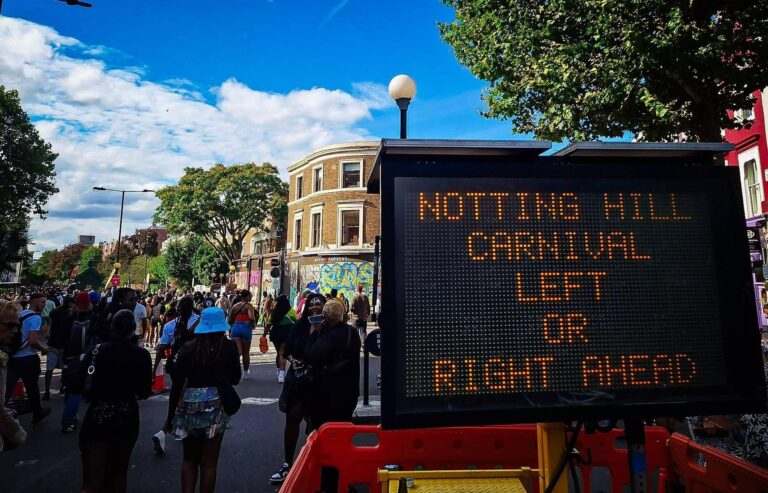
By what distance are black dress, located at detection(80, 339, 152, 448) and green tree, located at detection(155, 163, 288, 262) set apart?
34.6m

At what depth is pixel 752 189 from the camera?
15.9m

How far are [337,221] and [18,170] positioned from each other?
19.8 meters

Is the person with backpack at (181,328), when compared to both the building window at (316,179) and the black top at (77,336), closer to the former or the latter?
the black top at (77,336)

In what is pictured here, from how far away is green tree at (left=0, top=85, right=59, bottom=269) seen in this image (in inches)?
1041

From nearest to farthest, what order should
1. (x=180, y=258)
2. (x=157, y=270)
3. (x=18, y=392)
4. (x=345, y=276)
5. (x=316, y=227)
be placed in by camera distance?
(x=18, y=392)
(x=345, y=276)
(x=316, y=227)
(x=180, y=258)
(x=157, y=270)

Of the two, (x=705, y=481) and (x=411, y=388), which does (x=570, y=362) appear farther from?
(x=705, y=481)

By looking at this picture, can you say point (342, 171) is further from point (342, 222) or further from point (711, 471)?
point (711, 471)

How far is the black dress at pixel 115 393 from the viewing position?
11.9ft

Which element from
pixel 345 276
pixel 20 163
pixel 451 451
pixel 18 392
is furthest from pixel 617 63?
pixel 20 163

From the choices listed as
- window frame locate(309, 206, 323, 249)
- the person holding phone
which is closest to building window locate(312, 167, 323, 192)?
window frame locate(309, 206, 323, 249)

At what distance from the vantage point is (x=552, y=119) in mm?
9977

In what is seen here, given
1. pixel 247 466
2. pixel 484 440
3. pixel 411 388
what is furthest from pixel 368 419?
pixel 411 388

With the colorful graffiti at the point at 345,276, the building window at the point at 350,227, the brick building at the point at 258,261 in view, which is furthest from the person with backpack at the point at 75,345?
the brick building at the point at 258,261

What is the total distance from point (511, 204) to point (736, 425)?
5.95m
